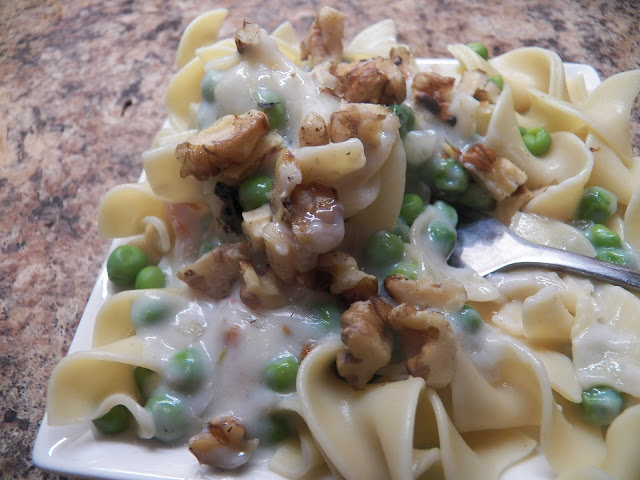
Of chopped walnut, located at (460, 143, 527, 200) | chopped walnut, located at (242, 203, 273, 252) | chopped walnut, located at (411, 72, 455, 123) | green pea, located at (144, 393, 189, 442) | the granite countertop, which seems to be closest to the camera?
green pea, located at (144, 393, 189, 442)

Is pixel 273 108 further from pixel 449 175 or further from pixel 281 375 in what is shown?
pixel 281 375

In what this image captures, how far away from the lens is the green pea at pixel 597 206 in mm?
2727

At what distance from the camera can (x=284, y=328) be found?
2.24 meters

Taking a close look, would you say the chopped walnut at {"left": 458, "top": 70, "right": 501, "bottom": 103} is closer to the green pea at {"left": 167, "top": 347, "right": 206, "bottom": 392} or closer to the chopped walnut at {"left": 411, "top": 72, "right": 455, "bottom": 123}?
the chopped walnut at {"left": 411, "top": 72, "right": 455, "bottom": 123}

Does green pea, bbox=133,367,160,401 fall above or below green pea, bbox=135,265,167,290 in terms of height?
below

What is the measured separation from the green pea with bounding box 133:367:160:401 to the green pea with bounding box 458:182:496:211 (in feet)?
5.26

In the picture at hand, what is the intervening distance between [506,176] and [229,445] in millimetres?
1698

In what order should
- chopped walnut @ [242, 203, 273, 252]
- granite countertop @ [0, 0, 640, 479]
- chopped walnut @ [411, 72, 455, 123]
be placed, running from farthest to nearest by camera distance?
granite countertop @ [0, 0, 640, 479] < chopped walnut @ [411, 72, 455, 123] < chopped walnut @ [242, 203, 273, 252]

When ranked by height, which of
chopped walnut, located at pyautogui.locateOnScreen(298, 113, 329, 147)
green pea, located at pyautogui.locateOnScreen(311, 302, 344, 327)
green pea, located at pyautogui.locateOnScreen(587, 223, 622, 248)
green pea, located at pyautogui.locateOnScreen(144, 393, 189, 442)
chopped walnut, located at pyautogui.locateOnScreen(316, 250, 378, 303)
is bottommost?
green pea, located at pyautogui.locateOnScreen(144, 393, 189, 442)

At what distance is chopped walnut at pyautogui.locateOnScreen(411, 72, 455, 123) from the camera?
2770mm

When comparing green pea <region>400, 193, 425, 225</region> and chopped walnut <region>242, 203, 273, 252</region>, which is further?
green pea <region>400, 193, 425, 225</region>

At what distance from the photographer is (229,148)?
7.42 ft

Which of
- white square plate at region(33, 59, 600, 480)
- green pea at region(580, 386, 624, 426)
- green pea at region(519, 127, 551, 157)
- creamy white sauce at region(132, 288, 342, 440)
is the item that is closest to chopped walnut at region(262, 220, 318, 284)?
creamy white sauce at region(132, 288, 342, 440)

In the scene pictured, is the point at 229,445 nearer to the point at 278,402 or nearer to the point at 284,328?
the point at 278,402
